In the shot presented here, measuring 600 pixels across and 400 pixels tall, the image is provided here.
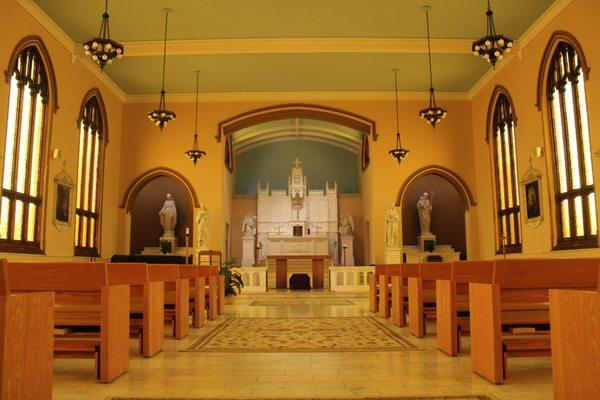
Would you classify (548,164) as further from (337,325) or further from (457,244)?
(457,244)

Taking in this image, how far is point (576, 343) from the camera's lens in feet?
9.22

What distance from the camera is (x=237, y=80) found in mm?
15859

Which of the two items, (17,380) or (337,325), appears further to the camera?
(337,325)

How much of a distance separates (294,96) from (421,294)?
11.7 meters

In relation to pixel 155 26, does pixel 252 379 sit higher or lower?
lower

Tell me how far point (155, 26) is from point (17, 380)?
11207mm

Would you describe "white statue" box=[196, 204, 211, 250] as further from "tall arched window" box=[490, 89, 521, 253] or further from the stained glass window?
"tall arched window" box=[490, 89, 521, 253]

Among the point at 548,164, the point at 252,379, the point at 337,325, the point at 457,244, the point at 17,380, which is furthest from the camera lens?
the point at 457,244

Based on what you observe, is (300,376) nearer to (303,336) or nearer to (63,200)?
(303,336)

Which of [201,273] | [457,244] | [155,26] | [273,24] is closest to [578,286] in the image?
[201,273]

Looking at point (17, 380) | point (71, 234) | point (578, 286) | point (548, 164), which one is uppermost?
point (548, 164)

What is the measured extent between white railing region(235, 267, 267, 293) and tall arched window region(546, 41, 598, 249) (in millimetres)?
8827

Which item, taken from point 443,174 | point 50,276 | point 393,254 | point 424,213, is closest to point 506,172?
point 443,174

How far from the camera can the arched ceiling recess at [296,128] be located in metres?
17.2
